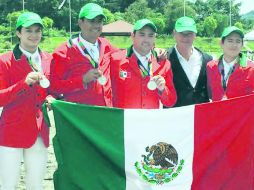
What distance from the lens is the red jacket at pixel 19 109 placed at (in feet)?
16.1

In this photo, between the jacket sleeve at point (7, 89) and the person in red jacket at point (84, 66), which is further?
the person in red jacket at point (84, 66)

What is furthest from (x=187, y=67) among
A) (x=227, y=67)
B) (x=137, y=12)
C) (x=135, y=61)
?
Answer: (x=137, y=12)

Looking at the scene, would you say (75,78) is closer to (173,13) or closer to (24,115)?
(24,115)

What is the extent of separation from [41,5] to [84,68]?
302ft

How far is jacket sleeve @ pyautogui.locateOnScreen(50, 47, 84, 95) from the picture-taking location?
520cm

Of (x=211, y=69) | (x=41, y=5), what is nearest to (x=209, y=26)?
(x=41, y=5)

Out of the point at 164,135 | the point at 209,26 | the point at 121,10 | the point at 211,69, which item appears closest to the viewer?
the point at 164,135

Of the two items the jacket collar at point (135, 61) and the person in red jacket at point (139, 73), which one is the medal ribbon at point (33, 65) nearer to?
the person in red jacket at point (139, 73)

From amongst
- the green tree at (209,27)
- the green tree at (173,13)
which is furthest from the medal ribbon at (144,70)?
the green tree at (173,13)

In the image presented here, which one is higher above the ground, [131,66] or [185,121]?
[131,66]

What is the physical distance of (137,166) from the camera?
4953 mm

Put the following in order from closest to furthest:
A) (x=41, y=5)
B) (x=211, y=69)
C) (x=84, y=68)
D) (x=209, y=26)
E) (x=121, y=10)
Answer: (x=84, y=68), (x=211, y=69), (x=209, y=26), (x=41, y=5), (x=121, y=10)

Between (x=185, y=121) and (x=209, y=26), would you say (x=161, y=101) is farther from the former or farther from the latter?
(x=209, y=26)

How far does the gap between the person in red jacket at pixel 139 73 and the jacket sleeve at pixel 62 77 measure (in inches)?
20.5
